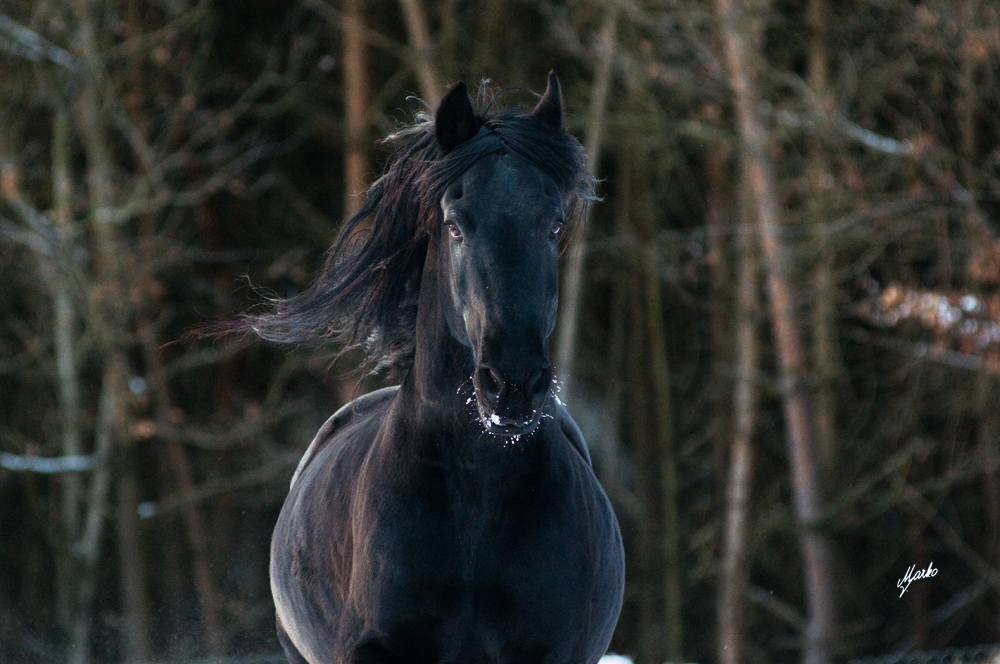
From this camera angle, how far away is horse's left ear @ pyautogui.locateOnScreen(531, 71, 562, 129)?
10.9 feet

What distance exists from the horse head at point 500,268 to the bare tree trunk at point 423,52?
33.2 ft

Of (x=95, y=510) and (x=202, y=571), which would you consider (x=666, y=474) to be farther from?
(x=95, y=510)

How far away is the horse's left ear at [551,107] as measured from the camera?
3.31m

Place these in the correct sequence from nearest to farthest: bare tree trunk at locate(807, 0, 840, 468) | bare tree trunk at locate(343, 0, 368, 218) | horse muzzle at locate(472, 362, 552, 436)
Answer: horse muzzle at locate(472, 362, 552, 436) → bare tree trunk at locate(807, 0, 840, 468) → bare tree trunk at locate(343, 0, 368, 218)

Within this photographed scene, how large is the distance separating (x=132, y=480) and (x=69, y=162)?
4137 millimetres

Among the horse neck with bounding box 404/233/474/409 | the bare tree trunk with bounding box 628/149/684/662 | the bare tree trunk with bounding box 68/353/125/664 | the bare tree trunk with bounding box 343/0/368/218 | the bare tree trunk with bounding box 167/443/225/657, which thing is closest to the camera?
the horse neck with bounding box 404/233/474/409

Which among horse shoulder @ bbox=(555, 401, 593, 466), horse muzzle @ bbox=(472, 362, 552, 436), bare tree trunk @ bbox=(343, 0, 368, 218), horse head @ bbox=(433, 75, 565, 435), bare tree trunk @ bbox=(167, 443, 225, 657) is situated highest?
bare tree trunk @ bbox=(343, 0, 368, 218)

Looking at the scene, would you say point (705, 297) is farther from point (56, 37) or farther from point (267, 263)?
point (56, 37)

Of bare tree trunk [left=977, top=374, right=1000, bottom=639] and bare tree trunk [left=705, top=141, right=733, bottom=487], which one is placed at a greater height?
bare tree trunk [left=705, top=141, right=733, bottom=487]

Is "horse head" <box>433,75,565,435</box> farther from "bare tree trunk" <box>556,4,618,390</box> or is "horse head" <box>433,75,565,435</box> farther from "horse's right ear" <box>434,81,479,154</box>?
"bare tree trunk" <box>556,4,618,390</box>

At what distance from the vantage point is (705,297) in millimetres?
17984

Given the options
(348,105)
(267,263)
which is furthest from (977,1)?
(267,263)

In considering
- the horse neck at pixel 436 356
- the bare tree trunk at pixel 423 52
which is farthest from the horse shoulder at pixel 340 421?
the bare tree trunk at pixel 423 52

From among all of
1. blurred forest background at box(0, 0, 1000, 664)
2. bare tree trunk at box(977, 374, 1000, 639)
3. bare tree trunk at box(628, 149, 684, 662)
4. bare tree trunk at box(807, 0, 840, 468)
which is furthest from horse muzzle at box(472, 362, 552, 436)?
bare tree trunk at box(628, 149, 684, 662)
